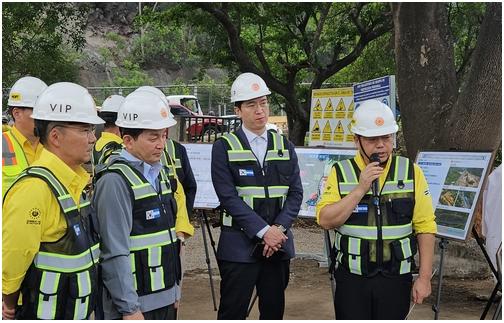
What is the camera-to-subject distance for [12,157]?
15.4ft

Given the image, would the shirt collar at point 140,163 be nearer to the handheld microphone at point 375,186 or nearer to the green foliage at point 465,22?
the handheld microphone at point 375,186

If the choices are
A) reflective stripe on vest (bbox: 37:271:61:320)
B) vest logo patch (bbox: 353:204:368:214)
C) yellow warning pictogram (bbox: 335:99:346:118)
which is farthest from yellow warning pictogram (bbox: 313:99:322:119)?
reflective stripe on vest (bbox: 37:271:61:320)

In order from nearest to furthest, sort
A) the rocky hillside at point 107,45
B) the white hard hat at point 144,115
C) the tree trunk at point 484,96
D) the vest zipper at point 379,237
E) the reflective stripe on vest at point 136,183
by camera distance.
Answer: the reflective stripe on vest at point 136,183, the white hard hat at point 144,115, the vest zipper at point 379,237, the tree trunk at point 484,96, the rocky hillside at point 107,45

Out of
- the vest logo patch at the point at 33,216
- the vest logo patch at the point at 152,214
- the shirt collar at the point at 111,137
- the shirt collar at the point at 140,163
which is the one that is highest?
the shirt collar at the point at 111,137

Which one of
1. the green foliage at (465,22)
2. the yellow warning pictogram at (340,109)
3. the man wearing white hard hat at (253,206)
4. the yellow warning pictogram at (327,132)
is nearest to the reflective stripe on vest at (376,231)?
the man wearing white hard hat at (253,206)

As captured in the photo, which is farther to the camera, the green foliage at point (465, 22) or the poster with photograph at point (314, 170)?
the green foliage at point (465, 22)

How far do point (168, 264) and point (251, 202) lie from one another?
1011 mm

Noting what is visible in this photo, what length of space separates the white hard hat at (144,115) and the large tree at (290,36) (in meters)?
9.34

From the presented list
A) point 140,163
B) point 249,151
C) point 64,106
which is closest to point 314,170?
point 249,151

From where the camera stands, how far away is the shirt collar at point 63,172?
9.10ft

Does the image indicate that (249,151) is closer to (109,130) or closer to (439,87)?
(109,130)

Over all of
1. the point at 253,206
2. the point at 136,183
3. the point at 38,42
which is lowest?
the point at 253,206

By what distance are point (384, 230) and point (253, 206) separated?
100 cm

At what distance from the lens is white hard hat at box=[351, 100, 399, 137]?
11.6ft
